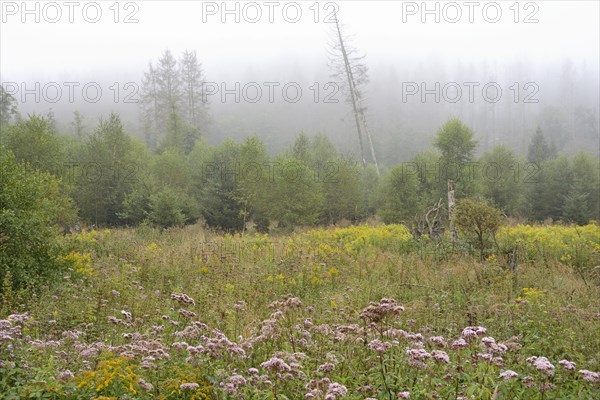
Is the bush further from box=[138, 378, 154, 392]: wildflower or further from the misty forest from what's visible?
box=[138, 378, 154, 392]: wildflower

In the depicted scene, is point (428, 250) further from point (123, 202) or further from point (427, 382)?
point (123, 202)

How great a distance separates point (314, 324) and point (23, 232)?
487 centimetres

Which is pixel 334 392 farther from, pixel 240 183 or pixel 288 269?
pixel 240 183

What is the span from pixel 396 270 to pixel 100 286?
18.5 ft

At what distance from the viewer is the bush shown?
22.4ft

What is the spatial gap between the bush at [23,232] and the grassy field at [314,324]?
0.48 metres

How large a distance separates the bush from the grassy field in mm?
476

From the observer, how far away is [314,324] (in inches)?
220

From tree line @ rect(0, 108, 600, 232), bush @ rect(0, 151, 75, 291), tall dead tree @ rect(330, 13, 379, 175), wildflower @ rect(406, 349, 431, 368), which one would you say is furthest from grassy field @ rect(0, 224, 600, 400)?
tall dead tree @ rect(330, 13, 379, 175)

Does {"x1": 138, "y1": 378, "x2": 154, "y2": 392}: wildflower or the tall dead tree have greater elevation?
the tall dead tree

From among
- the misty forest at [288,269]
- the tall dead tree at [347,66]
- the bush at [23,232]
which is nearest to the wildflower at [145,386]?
the misty forest at [288,269]

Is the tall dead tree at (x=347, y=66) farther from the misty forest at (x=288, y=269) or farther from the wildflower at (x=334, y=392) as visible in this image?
the wildflower at (x=334, y=392)

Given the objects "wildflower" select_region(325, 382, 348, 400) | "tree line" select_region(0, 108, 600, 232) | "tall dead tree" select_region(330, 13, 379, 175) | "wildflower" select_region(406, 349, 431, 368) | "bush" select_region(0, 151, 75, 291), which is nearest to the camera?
"wildflower" select_region(325, 382, 348, 400)

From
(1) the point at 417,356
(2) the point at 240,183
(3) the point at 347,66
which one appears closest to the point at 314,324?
(1) the point at 417,356
